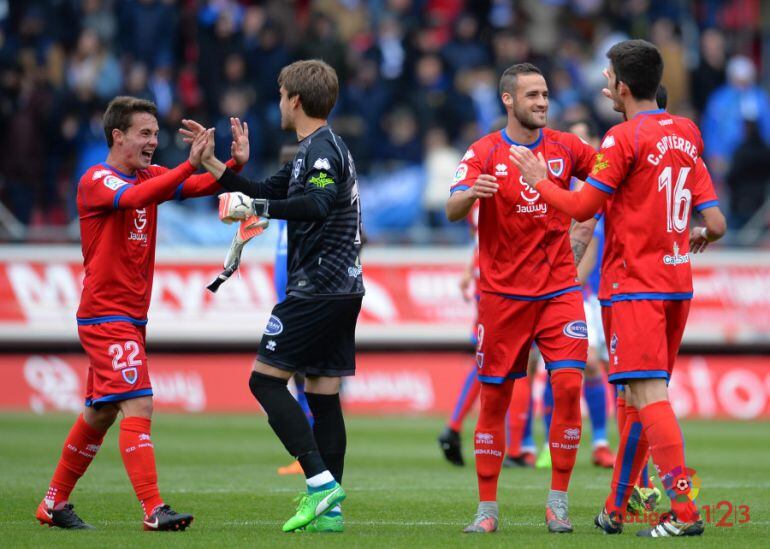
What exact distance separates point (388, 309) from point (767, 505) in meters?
9.64

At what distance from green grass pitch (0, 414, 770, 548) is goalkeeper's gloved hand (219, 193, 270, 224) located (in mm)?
1717

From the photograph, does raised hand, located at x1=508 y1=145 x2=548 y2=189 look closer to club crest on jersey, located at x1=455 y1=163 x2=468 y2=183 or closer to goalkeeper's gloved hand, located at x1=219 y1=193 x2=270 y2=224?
club crest on jersey, located at x1=455 y1=163 x2=468 y2=183

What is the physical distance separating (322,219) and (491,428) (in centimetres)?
154

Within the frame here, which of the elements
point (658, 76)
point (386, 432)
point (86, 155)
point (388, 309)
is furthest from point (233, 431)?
point (658, 76)

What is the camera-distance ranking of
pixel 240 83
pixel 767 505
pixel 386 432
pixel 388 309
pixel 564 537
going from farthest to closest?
pixel 240 83, pixel 388 309, pixel 386 432, pixel 767 505, pixel 564 537

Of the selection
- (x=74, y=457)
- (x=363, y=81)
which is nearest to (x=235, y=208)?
(x=74, y=457)

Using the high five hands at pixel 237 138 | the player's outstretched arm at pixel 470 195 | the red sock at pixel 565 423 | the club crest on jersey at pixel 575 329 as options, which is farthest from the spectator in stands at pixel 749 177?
the high five hands at pixel 237 138

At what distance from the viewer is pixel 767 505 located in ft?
28.6

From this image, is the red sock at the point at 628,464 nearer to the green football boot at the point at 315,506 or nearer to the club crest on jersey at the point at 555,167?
the club crest on jersey at the point at 555,167

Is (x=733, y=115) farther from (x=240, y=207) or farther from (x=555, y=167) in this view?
(x=240, y=207)

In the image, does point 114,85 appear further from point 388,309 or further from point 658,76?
point 658,76

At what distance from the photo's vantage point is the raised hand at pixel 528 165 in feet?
23.4

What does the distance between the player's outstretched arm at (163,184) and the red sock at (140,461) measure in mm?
1202

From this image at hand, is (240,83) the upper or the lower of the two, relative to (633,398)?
upper
